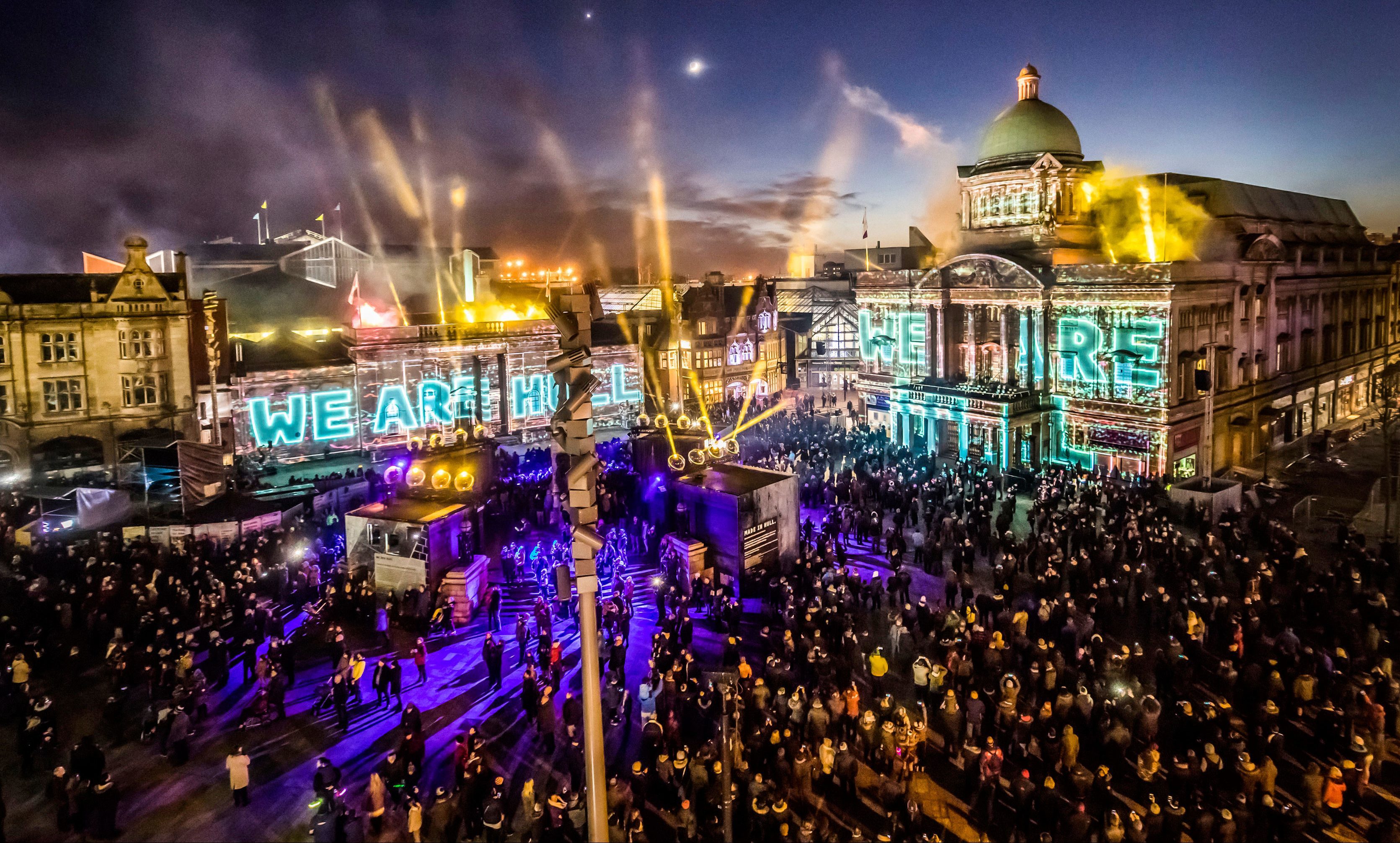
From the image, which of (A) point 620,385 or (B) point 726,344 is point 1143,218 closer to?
(B) point 726,344

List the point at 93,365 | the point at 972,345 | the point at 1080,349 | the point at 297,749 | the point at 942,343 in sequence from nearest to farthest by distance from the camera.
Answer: the point at 297,749, the point at 93,365, the point at 1080,349, the point at 972,345, the point at 942,343

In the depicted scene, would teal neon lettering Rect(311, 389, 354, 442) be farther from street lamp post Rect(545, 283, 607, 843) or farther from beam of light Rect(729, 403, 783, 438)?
street lamp post Rect(545, 283, 607, 843)

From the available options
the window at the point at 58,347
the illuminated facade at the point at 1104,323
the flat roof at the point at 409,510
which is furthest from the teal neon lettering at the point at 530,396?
the flat roof at the point at 409,510

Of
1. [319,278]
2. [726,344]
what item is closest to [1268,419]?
[726,344]

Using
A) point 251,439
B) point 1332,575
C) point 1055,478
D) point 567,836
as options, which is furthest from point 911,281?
point 567,836

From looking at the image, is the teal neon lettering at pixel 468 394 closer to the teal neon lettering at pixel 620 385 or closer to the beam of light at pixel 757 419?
the teal neon lettering at pixel 620 385

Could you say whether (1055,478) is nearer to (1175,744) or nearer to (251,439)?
(1175,744)

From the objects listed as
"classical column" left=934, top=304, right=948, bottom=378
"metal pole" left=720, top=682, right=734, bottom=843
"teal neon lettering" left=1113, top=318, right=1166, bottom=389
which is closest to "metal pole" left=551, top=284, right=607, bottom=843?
"metal pole" left=720, top=682, right=734, bottom=843
